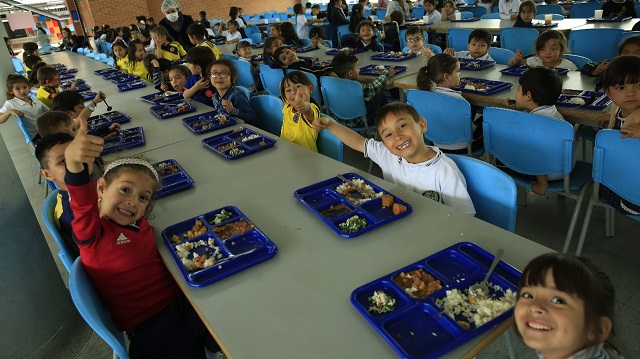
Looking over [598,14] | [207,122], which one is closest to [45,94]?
[207,122]

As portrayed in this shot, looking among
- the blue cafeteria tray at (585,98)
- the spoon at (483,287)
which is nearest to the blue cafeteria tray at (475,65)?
the blue cafeteria tray at (585,98)

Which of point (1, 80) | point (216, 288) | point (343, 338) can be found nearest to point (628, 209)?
point (343, 338)

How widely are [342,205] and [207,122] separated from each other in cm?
159

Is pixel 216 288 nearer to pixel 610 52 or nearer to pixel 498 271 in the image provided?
pixel 498 271

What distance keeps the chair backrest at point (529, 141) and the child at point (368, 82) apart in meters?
1.19

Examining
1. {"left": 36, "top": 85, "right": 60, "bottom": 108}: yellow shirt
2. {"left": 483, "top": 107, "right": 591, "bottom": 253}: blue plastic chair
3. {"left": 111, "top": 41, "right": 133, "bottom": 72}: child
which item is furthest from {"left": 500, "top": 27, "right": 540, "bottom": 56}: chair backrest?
{"left": 111, "top": 41, "right": 133, "bottom": 72}: child

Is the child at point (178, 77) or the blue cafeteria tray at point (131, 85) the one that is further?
the blue cafeteria tray at point (131, 85)

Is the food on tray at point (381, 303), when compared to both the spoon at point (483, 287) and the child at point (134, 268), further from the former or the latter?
the child at point (134, 268)

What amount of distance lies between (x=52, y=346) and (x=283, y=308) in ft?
5.37

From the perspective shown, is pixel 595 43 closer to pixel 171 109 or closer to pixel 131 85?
pixel 171 109

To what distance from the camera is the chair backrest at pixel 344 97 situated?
131 inches

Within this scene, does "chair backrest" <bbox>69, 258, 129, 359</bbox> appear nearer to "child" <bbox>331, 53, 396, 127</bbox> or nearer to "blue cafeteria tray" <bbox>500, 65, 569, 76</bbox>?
"child" <bbox>331, 53, 396, 127</bbox>

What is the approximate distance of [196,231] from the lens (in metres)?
1.57

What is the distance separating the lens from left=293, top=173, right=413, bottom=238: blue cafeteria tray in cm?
150
